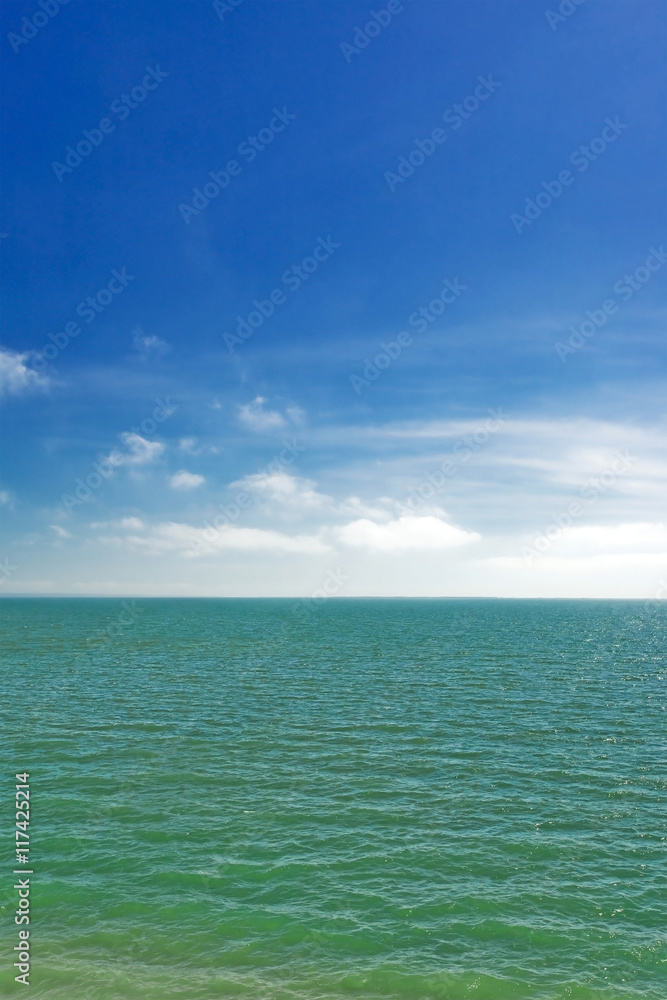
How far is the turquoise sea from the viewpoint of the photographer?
18188 mm

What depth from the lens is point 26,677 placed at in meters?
64.3

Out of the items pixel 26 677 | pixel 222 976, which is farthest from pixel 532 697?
pixel 26 677

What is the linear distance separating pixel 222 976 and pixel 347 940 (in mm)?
4182

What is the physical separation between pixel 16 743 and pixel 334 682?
31.2 meters

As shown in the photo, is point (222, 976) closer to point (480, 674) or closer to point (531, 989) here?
point (531, 989)

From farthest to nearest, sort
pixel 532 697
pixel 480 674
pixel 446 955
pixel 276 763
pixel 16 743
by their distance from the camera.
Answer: pixel 480 674
pixel 532 697
pixel 16 743
pixel 276 763
pixel 446 955

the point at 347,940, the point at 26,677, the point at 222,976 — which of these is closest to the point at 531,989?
the point at 347,940

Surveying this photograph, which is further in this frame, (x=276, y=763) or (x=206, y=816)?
(x=276, y=763)

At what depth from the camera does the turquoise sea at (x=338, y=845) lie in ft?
59.7

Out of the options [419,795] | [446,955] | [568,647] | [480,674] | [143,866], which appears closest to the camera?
[446,955]

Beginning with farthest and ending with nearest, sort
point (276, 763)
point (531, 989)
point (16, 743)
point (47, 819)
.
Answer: point (16, 743), point (276, 763), point (47, 819), point (531, 989)

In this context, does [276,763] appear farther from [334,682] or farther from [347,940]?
[334,682]

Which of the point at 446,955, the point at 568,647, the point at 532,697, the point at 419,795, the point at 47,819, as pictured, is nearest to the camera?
the point at 446,955

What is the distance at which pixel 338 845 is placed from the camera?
25.5m
